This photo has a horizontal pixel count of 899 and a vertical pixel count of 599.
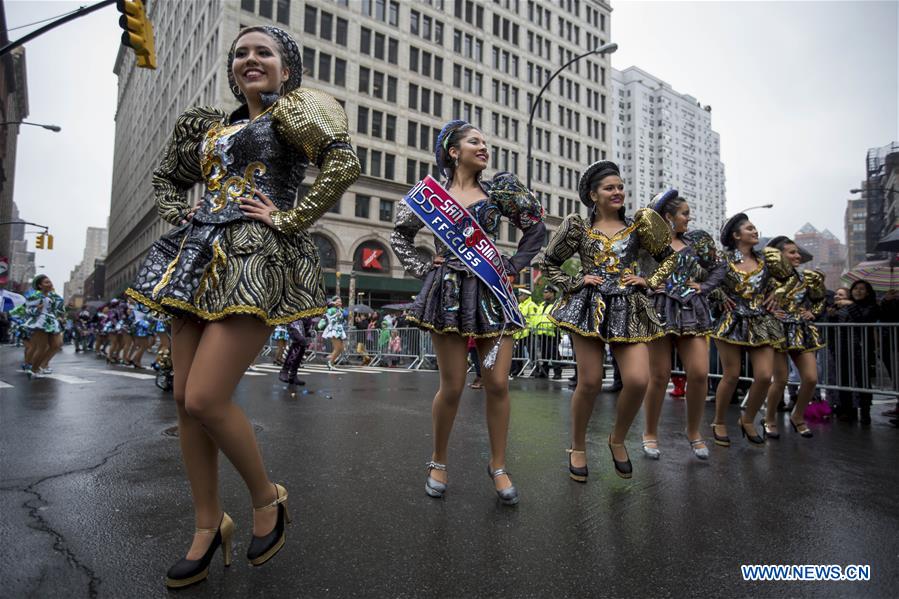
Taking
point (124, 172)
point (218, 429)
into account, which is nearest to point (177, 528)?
point (218, 429)

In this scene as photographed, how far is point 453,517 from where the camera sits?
113 inches

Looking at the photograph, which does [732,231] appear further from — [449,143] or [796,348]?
[449,143]

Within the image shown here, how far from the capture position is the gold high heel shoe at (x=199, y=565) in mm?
2039

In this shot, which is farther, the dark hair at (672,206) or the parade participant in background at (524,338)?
the parade participant in background at (524,338)

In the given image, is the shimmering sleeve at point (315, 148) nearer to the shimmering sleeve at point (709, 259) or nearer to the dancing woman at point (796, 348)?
the shimmering sleeve at point (709, 259)

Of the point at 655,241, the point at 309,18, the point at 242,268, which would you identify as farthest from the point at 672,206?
the point at 309,18

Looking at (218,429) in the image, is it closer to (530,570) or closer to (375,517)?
(375,517)

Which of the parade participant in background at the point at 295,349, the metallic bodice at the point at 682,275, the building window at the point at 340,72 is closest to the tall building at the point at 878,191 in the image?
the building window at the point at 340,72

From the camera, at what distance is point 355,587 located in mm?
2064

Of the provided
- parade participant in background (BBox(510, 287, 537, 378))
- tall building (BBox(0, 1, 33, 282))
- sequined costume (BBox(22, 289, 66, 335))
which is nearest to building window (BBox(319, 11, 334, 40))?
tall building (BBox(0, 1, 33, 282))

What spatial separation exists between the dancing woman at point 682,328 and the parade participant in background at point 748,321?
60cm

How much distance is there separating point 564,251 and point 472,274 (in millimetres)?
1133

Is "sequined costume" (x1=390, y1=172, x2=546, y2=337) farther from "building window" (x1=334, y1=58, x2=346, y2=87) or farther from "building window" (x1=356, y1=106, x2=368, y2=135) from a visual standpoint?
"building window" (x1=334, y1=58, x2=346, y2=87)

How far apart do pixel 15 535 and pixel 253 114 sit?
7.42 feet
